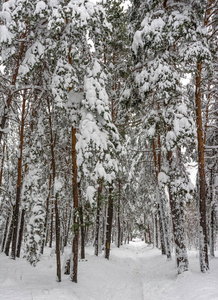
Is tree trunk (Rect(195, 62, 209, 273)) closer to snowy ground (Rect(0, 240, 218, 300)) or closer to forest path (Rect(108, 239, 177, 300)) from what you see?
snowy ground (Rect(0, 240, 218, 300))

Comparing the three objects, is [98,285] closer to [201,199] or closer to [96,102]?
[201,199]

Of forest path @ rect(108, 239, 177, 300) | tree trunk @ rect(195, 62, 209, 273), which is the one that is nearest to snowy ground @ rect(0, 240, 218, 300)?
forest path @ rect(108, 239, 177, 300)

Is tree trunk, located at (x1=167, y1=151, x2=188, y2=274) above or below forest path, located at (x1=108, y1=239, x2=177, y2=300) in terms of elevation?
above

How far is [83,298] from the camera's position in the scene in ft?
22.5

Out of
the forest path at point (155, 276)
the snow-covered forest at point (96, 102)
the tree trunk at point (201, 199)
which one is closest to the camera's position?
the snow-covered forest at point (96, 102)

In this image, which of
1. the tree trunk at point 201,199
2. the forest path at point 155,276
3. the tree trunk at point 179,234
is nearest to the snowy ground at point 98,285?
the forest path at point 155,276

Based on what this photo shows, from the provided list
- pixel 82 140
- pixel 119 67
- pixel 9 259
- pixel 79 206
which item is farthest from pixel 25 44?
pixel 9 259

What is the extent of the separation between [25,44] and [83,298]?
9.26 meters

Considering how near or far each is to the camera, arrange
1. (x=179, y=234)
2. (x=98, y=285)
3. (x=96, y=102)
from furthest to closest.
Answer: (x=179, y=234)
(x=98, y=285)
(x=96, y=102)

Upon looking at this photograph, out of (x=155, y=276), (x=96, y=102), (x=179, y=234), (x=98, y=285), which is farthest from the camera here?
(x=155, y=276)

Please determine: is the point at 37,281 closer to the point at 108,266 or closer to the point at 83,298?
the point at 83,298

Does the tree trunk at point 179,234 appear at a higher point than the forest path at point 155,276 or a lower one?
higher

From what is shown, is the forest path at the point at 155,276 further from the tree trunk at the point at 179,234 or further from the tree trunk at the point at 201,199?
the tree trunk at the point at 201,199

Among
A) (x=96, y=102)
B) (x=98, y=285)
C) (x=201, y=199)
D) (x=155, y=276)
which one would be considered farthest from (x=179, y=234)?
(x=96, y=102)
